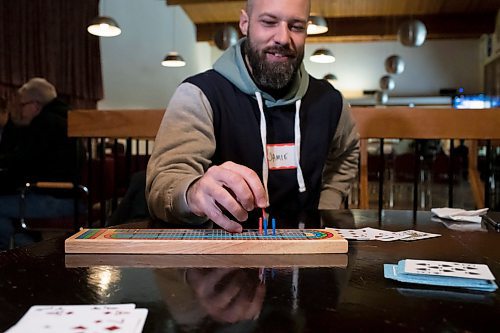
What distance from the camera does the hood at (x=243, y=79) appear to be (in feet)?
4.35

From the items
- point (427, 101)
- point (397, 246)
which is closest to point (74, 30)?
point (397, 246)

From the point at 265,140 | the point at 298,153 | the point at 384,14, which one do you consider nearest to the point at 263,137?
the point at 265,140

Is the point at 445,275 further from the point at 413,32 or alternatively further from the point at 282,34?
the point at 413,32

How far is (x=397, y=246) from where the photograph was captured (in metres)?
0.74

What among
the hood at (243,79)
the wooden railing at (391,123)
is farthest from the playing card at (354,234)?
the wooden railing at (391,123)

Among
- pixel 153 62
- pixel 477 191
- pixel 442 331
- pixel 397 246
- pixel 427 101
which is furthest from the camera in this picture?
pixel 427 101

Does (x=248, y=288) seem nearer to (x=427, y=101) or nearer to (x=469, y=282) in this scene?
(x=469, y=282)

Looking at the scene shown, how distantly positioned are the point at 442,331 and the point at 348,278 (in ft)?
0.53

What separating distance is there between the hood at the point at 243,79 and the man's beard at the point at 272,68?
0.02 metres

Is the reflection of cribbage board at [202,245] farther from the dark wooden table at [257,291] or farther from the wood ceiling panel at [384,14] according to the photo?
the wood ceiling panel at [384,14]

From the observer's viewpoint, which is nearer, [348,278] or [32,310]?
[32,310]

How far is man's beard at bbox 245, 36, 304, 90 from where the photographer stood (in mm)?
1326

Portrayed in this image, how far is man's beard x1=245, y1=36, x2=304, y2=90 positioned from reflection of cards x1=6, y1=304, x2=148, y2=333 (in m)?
0.97

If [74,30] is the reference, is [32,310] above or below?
below
